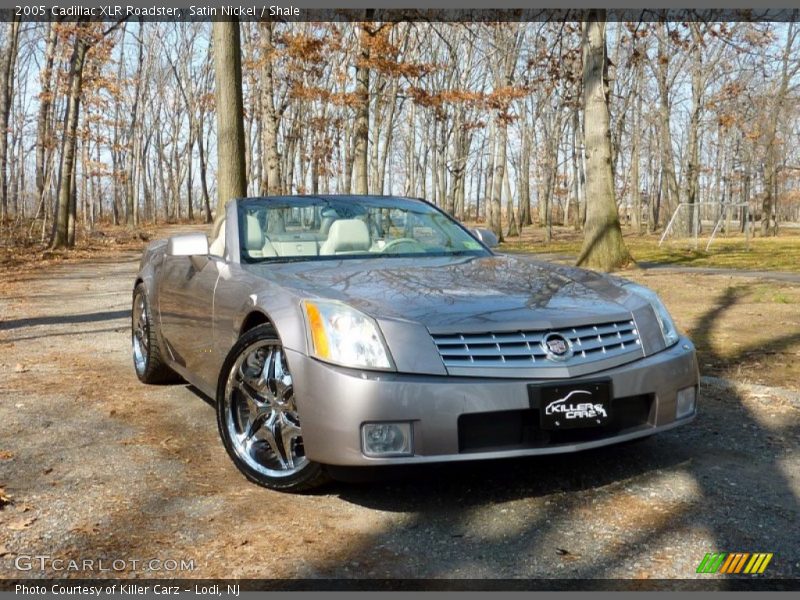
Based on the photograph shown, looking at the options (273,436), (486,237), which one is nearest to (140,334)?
(486,237)

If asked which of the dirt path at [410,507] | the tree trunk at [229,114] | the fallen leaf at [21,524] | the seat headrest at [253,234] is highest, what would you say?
the tree trunk at [229,114]

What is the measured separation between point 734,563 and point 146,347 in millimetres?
4295

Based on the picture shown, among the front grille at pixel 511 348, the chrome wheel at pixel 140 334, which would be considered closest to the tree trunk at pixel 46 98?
the chrome wheel at pixel 140 334

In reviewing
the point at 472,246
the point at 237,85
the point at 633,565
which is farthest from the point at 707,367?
the point at 237,85

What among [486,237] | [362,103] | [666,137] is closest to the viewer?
[486,237]

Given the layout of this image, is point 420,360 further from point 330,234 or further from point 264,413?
point 330,234

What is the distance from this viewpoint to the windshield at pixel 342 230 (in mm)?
4414

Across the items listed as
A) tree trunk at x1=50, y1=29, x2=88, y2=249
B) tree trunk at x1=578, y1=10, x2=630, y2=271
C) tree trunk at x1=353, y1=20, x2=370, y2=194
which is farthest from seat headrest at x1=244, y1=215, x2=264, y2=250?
tree trunk at x1=50, y1=29, x2=88, y2=249

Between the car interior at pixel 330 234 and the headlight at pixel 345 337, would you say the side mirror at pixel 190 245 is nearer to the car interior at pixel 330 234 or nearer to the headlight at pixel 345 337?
the car interior at pixel 330 234

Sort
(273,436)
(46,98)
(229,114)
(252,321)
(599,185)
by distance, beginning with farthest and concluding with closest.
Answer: (46,98) → (599,185) → (229,114) → (252,321) → (273,436)

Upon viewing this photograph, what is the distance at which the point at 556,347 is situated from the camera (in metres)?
3.13

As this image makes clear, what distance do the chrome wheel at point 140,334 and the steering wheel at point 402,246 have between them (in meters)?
2.09

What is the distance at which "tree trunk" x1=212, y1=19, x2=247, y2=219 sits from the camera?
11891 millimetres

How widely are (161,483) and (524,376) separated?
1.76 meters
